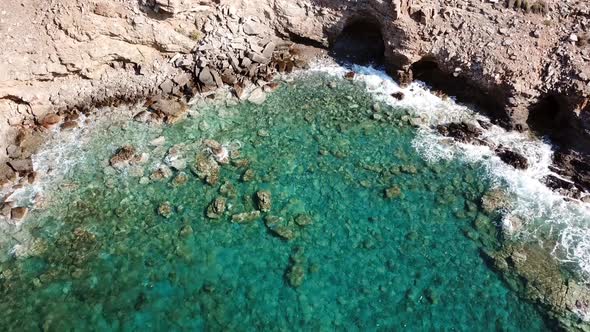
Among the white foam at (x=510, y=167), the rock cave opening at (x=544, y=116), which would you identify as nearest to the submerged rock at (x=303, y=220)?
the white foam at (x=510, y=167)

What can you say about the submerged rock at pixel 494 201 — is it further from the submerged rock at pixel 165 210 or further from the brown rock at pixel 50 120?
the brown rock at pixel 50 120

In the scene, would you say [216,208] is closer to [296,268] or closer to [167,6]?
[296,268]

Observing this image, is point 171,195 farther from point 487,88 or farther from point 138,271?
point 487,88

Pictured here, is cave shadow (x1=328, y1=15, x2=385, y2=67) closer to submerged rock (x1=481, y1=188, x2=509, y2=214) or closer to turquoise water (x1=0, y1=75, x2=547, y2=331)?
turquoise water (x1=0, y1=75, x2=547, y2=331)

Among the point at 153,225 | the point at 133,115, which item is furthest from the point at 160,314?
the point at 133,115

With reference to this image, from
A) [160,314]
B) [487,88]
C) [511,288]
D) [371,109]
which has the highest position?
[487,88]

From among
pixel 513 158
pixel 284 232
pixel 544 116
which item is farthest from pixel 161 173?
pixel 544 116

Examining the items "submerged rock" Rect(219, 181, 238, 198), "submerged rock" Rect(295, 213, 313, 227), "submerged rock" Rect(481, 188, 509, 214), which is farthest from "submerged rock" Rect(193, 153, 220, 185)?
"submerged rock" Rect(481, 188, 509, 214)
